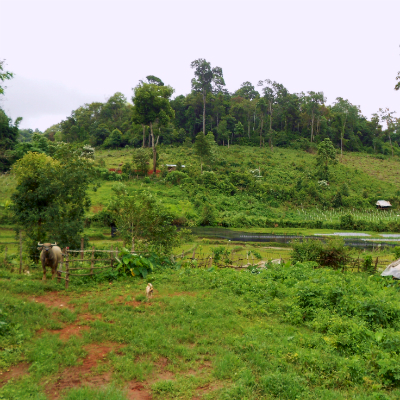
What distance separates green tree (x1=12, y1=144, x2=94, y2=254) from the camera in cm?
1585

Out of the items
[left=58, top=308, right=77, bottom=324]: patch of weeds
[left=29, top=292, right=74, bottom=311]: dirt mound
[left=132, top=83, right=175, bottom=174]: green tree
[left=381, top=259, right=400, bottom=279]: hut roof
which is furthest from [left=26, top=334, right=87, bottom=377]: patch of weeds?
[left=132, top=83, right=175, bottom=174]: green tree

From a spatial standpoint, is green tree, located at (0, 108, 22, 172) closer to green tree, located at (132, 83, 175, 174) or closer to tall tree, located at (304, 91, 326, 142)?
green tree, located at (132, 83, 175, 174)

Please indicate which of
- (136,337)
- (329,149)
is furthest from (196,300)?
(329,149)

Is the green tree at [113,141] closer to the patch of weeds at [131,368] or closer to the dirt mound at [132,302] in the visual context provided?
the dirt mound at [132,302]

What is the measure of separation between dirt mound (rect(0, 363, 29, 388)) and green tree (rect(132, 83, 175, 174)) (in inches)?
1644

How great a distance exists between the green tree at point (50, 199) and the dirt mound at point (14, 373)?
1032 centimetres

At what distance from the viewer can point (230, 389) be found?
550 centimetres

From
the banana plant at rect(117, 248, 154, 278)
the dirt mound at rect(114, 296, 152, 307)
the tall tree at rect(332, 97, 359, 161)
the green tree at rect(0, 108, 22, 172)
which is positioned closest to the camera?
the dirt mound at rect(114, 296, 152, 307)

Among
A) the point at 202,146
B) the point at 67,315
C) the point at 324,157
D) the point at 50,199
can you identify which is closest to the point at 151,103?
the point at 202,146

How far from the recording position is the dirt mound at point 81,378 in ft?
18.1

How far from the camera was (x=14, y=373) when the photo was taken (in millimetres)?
5840

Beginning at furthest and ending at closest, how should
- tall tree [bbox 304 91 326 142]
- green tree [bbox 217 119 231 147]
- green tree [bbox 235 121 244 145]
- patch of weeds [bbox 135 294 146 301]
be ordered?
1. tall tree [bbox 304 91 326 142]
2. green tree [bbox 235 121 244 145]
3. green tree [bbox 217 119 231 147]
4. patch of weeds [bbox 135 294 146 301]

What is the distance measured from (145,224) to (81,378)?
10804 millimetres

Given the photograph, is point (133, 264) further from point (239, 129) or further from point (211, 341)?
point (239, 129)
